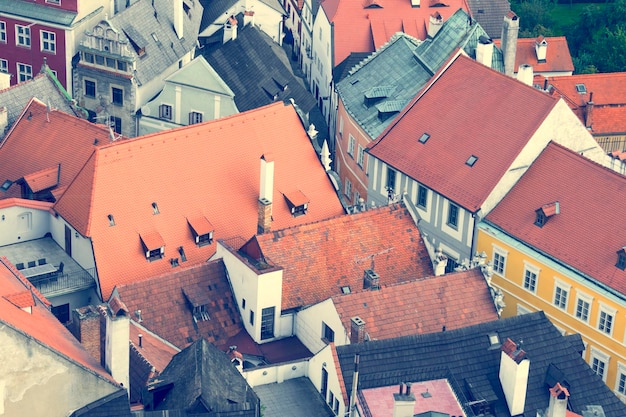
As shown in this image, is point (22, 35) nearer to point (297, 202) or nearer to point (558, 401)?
point (297, 202)

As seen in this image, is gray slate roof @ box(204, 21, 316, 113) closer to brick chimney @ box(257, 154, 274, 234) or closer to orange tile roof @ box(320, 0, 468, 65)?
orange tile roof @ box(320, 0, 468, 65)

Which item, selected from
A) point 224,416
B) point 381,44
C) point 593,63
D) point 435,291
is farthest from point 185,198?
point 593,63

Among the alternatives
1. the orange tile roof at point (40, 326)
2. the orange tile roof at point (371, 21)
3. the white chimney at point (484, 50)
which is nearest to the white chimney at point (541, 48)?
the orange tile roof at point (371, 21)

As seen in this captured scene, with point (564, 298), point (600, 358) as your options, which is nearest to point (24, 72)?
point (564, 298)

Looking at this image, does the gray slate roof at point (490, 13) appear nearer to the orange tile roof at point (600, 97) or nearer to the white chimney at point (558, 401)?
the orange tile roof at point (600, 97)

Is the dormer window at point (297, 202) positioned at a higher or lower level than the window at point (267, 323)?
higher

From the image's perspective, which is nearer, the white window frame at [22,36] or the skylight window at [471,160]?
the skylight window at [471,160]

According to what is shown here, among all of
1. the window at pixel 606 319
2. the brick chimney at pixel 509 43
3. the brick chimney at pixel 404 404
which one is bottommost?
the window at pixel 606 319
